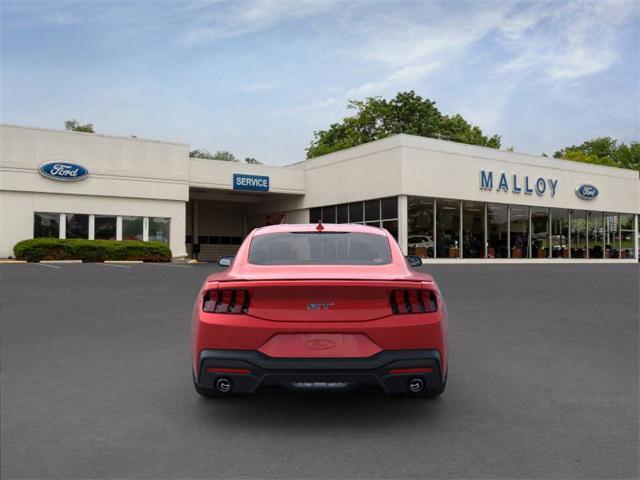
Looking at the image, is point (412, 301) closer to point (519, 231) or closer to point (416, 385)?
point (416, 385)

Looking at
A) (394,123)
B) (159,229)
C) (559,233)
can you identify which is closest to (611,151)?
(394,123)

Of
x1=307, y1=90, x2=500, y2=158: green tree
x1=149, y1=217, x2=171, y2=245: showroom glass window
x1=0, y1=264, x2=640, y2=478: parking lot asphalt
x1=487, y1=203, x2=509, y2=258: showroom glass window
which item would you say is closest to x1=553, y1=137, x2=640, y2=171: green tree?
x1=307, y1=90, x2=500, y2=158: green tree

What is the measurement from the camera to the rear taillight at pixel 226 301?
4000 millimetres

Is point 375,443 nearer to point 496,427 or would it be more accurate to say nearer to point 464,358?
point 496,427

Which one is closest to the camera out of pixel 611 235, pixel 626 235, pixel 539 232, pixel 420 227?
pixel 420 227

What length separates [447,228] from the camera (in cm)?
3192

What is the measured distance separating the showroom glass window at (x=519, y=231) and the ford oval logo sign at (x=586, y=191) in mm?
5144

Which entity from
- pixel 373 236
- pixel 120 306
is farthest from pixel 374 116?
pixel 373 236

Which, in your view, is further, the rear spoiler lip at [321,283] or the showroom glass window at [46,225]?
the showroom glass window at [46,225]

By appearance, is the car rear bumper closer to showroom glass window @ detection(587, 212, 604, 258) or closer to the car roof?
the car roof

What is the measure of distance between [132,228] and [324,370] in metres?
30.1

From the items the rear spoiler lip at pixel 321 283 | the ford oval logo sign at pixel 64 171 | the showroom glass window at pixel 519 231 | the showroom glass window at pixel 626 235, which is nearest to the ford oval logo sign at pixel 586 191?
the showroom glass window at pixel 626 235

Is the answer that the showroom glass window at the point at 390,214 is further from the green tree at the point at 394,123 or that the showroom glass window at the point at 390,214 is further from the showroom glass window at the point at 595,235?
the green tree at the point at 394,123

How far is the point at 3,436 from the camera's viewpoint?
152 inches
